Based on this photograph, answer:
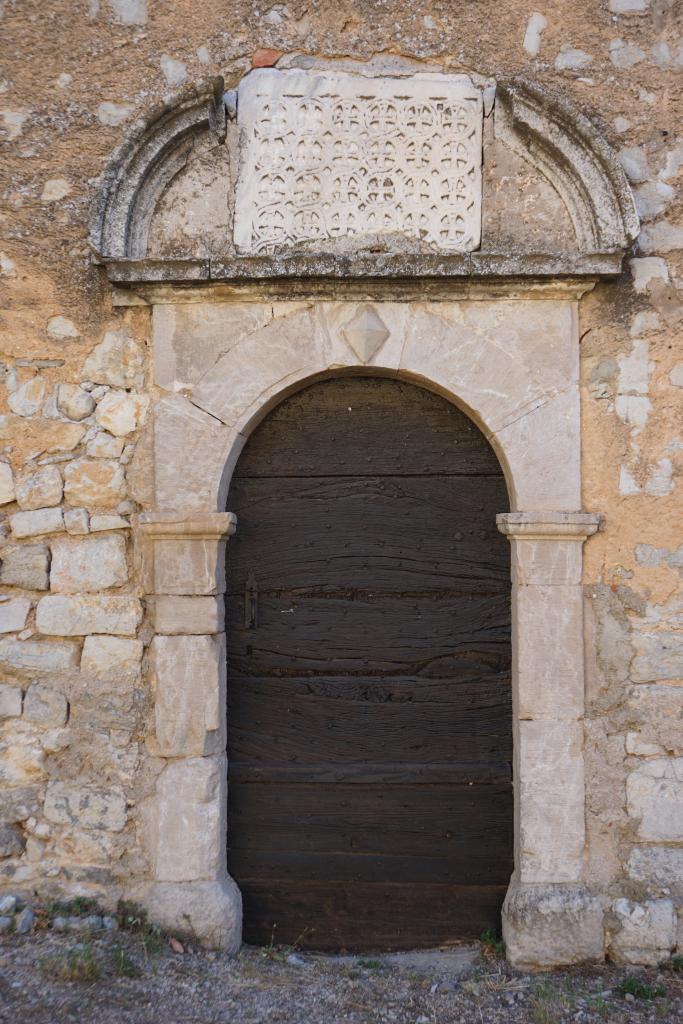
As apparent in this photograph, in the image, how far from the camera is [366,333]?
2.86 m

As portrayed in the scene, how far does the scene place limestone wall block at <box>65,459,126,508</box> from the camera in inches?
114

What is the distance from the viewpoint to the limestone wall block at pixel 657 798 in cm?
278

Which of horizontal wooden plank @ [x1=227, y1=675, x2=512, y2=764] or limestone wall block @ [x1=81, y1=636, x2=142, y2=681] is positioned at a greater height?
limestone wall block @ [x1=81, y1=636, x2=142, y2=681]

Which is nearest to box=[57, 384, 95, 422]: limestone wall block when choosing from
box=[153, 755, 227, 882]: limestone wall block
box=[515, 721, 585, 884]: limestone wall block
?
box=[153, 755, 227, 882]: limestone wall block

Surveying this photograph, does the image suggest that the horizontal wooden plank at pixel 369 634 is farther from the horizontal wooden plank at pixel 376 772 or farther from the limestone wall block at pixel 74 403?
the limestone wall block at pixel 74 403

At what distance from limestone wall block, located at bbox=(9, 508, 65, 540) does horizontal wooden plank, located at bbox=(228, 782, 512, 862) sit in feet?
4.03

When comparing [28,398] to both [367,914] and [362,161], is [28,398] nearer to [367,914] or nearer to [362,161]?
[362,161]

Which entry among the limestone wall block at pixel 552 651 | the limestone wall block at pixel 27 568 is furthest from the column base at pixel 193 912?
the limestone wall block at pixel 552 651

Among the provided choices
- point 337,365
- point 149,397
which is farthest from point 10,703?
point 337,365

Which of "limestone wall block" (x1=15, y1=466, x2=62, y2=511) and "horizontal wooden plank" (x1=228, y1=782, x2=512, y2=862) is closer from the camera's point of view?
"limestone wall block" (x1=15, y1=466, x2=62, y2=511)

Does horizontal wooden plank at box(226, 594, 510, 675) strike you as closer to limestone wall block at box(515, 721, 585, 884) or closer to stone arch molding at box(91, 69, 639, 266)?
limestone wall block at box(515, 721, 585, 884)

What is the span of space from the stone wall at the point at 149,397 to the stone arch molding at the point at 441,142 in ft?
0.22

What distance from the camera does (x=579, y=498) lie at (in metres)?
2.83

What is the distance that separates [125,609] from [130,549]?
0.73 ft
